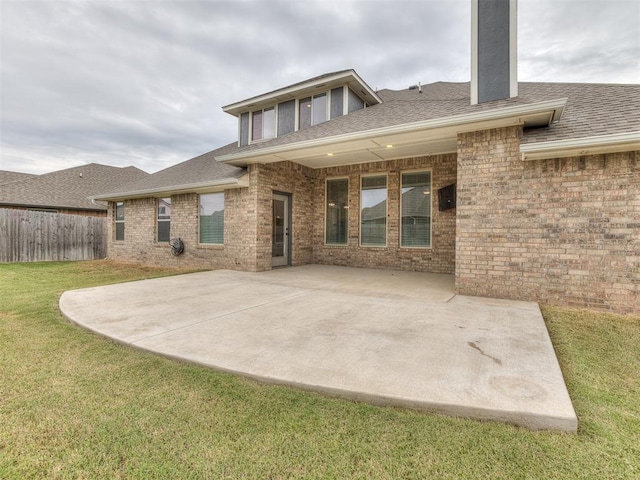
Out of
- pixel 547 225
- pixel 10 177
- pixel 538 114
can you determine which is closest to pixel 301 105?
pixel 538 114

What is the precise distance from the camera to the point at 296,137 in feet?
24.5

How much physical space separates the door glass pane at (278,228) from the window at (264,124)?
9.12 feet

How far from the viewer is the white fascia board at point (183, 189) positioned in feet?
26.7

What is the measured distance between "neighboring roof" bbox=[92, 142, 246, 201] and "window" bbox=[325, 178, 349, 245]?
9.72 ft

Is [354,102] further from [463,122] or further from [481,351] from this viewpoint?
[481,351]

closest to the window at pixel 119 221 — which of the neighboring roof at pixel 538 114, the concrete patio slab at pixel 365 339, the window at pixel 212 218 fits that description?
the window at pixel 212 218

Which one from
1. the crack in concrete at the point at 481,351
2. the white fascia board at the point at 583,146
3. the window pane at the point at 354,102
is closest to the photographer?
the crack in concrete at the point at 481,351

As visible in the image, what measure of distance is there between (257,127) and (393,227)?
6.03m

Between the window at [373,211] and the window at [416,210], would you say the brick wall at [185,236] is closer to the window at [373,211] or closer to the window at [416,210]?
the window at [373,211]

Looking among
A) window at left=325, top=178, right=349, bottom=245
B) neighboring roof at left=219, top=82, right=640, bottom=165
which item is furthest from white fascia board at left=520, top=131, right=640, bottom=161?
window at left=325, top=178, right=349, bottom=245

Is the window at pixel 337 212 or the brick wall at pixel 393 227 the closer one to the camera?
the brick wall at pixel 393 227

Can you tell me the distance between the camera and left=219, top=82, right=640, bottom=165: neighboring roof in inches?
174

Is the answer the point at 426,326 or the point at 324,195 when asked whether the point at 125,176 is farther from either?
the point at 426,326

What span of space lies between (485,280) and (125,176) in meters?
23.5
